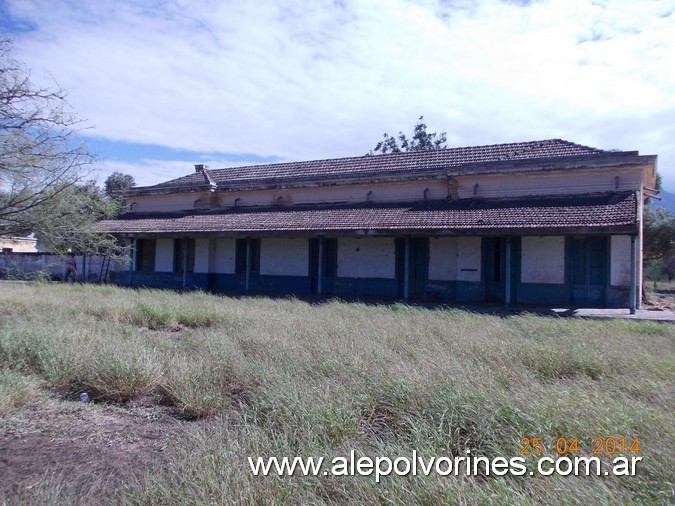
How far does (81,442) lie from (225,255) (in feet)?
59.7

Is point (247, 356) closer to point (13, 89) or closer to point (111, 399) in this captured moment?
point (111, 399)

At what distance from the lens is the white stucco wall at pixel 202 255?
881 inches

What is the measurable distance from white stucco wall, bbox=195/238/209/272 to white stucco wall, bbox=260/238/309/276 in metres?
2.68

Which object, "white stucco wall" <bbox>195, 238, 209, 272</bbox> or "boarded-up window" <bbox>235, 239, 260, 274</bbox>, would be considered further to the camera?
"white stucco wall" <bbox>195, 238, 209, 272</bbox>

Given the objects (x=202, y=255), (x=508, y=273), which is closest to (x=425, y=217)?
(x=508, y=273)

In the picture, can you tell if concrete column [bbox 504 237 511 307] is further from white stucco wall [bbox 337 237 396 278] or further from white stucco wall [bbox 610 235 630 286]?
white stucco wall [bbox 337 237 396 278]

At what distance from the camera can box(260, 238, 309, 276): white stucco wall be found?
20547mm

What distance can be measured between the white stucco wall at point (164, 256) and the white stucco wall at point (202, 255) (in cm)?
153

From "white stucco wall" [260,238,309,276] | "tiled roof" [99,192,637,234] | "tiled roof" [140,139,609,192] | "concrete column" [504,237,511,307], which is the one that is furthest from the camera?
"white stucco wall" [260,238,309,276]

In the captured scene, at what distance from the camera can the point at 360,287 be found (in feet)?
63.2

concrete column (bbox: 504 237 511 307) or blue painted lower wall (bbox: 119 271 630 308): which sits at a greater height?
concrete column (bbox: 504 237 511 307)

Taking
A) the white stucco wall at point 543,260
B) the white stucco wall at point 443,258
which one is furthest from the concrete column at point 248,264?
the white stucco wall at point 543,260

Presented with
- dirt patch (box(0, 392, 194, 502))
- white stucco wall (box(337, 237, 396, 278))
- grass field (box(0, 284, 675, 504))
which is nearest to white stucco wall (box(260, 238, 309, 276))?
white stucco wall (box(337, 237, 396, 278))

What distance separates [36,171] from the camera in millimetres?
8539
